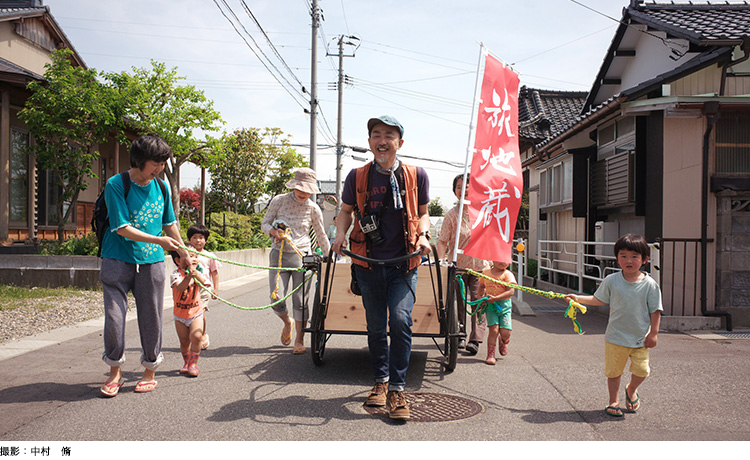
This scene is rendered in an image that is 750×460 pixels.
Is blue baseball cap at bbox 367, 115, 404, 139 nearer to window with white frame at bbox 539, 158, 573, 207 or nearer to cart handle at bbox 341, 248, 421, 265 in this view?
cart handle at bbox 341, 248, 421, 265

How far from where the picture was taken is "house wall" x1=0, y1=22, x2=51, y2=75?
587 inches

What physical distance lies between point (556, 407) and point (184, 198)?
27243 millimetres

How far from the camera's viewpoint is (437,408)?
4.07 meters

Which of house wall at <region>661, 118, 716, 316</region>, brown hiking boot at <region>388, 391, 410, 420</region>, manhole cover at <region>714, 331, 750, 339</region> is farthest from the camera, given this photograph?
house wall at <region>661, 118, 716, 316</region>

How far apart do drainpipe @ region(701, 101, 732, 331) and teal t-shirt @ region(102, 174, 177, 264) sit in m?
7.88

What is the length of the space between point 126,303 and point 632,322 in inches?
148

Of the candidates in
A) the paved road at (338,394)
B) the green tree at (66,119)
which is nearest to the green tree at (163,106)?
the green tree at (66,119)

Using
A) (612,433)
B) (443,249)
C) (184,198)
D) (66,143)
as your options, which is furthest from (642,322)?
(184,198)

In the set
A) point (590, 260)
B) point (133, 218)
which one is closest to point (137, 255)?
point (133, 218)

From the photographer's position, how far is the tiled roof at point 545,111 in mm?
21055

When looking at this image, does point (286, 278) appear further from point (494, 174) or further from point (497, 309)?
point (494, 174)

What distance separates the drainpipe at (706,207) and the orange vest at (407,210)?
21.3 feet

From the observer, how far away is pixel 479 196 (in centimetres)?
518

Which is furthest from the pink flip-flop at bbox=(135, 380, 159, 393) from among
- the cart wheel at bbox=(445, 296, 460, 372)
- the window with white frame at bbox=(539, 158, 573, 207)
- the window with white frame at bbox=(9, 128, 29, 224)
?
the window with white frame at bbox=(9, 128, 29, 224)
